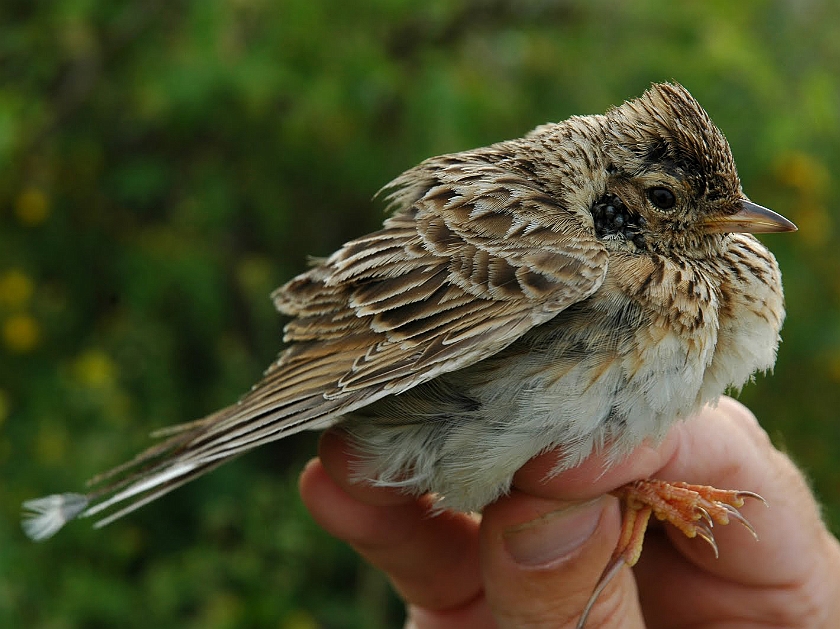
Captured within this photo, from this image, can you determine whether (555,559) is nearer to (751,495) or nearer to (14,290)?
(751,495)

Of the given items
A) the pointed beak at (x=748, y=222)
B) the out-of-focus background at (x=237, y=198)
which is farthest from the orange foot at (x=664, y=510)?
the out-of-focus background at (x=237, y=198)

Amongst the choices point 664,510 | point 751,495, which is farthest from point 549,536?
point 751,495

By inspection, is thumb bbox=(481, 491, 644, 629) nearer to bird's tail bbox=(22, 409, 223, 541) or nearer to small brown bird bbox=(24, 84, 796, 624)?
small brown bird bbox=(24, 84, 796, 624)

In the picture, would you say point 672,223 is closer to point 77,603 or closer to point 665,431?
point 665,431

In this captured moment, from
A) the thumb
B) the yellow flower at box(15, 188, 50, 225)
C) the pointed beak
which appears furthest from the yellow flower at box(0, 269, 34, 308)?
the pointed beak

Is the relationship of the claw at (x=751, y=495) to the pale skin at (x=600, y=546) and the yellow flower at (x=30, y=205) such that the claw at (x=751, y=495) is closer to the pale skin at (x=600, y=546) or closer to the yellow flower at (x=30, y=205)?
the pale skin at (x=600, y=546)

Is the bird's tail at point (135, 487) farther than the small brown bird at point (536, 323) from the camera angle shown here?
Yes
